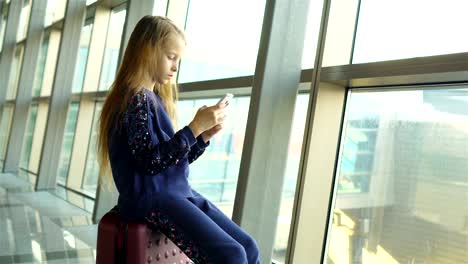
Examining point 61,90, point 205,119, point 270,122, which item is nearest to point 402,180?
point 270,122

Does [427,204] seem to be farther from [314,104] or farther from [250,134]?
[250,134]

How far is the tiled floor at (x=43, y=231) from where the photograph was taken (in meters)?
3.35

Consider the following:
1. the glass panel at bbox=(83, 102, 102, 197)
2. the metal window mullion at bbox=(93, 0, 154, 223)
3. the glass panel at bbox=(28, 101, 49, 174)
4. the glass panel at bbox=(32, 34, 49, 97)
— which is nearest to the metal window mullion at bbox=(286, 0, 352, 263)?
the metal window mullion at bbox=(93, 0, 154, 223)

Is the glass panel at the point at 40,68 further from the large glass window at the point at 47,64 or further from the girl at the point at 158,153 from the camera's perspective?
the girl at the point at 158,153

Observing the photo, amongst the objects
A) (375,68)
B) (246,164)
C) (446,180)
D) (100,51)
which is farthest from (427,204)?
(100,51)

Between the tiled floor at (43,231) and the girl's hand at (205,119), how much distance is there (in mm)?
2125

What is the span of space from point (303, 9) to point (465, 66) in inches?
44.6

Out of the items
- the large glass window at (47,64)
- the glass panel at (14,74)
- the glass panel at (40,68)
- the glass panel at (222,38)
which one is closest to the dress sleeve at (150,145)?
the glass panel at (222,38)

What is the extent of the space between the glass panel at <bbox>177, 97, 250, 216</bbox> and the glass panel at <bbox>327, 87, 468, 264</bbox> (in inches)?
55.1

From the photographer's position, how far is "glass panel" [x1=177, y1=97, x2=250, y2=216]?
412cm

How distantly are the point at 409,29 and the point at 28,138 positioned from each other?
367 inches

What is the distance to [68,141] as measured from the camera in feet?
26.0

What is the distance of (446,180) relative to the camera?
2.24 meters

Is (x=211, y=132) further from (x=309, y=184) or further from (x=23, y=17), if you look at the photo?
(x=23, y=17)
